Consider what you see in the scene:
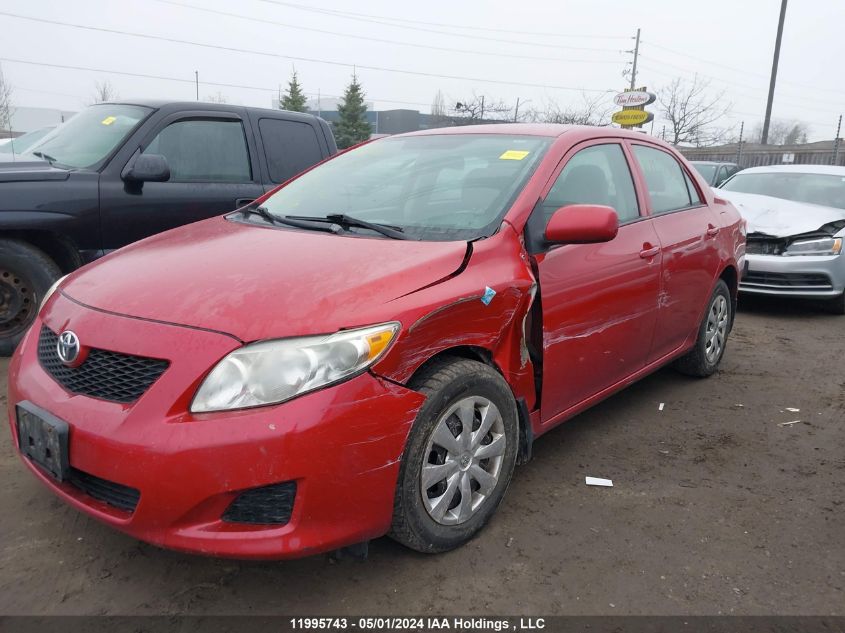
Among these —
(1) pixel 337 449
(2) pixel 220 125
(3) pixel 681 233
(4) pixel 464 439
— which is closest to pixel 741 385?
(3) pixel 681 233

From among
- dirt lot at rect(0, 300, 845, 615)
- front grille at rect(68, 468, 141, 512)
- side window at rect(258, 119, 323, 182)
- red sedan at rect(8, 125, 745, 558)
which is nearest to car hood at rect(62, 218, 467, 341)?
red sedan at rect(8, 125, 745, 558)

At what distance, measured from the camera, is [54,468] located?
7.12 feet

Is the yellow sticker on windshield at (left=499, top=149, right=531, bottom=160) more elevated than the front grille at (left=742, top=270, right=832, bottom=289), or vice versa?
the yellow sticker on windshield at (left=499, top=149, right=531, bottom=160)

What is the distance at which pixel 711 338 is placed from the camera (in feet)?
15.1

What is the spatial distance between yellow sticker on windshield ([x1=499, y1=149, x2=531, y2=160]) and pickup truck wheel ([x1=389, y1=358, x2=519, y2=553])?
43.6 inches

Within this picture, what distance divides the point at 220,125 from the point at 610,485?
406 centimetres

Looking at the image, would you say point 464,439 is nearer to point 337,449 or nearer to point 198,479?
point 337,449

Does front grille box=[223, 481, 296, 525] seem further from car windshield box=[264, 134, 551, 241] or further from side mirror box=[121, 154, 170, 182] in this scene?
side mirror box=[121, 154, 170, 182]

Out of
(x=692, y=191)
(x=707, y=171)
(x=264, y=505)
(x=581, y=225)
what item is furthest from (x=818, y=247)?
(x=707, y=171)

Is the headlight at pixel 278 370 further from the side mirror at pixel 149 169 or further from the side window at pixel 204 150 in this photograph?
the side window at pixel 204 150

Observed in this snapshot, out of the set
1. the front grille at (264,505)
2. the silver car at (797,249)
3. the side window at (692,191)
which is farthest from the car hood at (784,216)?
the front grille at (264,505)

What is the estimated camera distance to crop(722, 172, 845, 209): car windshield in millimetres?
7578

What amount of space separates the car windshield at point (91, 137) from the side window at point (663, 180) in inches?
141

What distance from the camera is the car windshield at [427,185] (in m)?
2.83
